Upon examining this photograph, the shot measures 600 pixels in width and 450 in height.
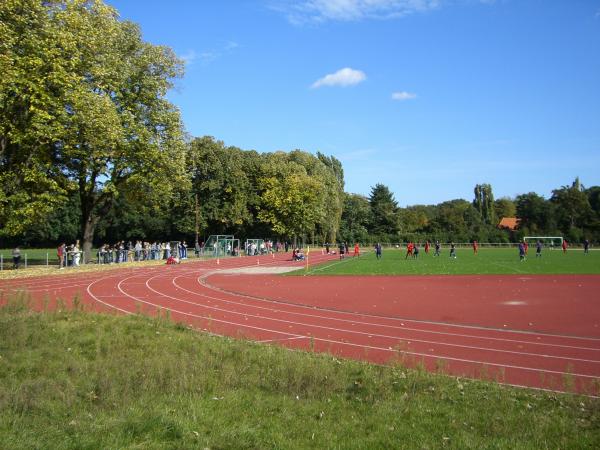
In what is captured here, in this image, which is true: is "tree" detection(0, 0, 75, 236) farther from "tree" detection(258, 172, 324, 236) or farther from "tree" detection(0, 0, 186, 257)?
"tree" detection(258, 172, 324, 236)

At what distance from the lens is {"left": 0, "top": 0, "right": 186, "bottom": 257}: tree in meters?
25.2

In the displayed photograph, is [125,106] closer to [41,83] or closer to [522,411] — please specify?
[41,83]

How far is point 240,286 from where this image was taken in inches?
936

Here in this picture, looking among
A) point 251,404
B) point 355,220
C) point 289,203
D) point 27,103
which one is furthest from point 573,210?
point 251,404

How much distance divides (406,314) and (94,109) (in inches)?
821

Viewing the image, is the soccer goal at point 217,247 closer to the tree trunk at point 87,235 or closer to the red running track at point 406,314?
the tree trunk at point 87,235

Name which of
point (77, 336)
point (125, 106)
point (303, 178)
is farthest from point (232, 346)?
point (303, 178)

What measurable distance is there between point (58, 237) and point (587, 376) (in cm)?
8667

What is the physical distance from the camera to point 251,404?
21.4 feet

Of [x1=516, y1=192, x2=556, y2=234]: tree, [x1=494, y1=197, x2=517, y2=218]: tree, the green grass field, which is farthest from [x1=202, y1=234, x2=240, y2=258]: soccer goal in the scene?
[x1=494, y1=197, x2=517, y2=218]: tree

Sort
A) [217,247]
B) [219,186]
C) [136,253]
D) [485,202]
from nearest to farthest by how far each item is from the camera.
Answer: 1. [136,253]
2. [217,247]
3. [219,186]
4. [485,202]

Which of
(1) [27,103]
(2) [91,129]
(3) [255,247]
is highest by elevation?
(1) [27,103]

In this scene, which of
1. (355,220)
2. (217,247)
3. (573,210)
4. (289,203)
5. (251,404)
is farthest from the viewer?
(355,220)

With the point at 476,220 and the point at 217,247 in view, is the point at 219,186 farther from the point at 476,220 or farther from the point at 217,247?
the point at 476,220
